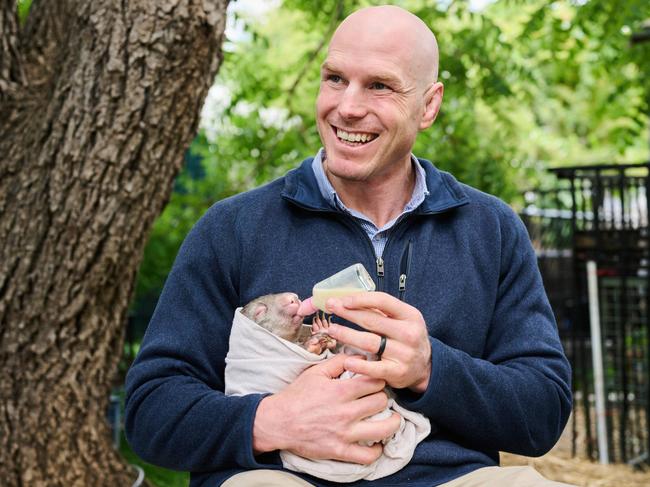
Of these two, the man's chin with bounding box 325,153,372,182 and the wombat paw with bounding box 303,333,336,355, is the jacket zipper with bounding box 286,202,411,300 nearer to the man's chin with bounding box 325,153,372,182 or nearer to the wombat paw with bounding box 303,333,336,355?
the man's chin with bounding box 325,153,372,182

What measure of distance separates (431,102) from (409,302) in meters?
0.61

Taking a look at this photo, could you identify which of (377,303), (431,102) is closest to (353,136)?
(431,102)

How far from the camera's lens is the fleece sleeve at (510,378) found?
2.22 meters

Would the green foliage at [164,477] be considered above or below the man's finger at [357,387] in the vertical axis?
below

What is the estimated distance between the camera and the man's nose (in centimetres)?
239

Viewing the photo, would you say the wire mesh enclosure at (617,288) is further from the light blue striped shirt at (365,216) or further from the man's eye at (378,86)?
the man's eye at (378,86)

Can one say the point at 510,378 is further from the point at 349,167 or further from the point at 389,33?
the point at 389,33

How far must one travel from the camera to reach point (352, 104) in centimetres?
240

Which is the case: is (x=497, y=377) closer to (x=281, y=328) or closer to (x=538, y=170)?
(x=281, y=328)

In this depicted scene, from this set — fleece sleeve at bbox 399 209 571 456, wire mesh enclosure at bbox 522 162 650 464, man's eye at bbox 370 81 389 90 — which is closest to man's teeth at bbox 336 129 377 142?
man's eye at bbox 370 81 389 90

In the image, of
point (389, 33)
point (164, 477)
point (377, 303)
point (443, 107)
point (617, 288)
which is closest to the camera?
point (377, 303)

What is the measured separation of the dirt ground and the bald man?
3169mm

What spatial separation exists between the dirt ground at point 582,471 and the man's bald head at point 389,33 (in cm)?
353

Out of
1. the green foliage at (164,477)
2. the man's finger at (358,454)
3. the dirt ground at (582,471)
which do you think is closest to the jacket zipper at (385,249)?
the man's finger at (358,454)
